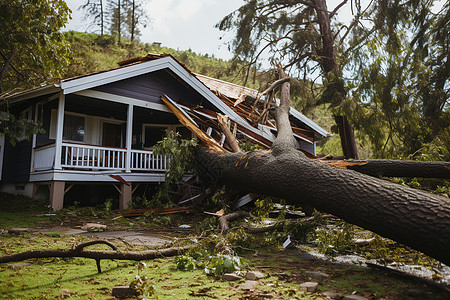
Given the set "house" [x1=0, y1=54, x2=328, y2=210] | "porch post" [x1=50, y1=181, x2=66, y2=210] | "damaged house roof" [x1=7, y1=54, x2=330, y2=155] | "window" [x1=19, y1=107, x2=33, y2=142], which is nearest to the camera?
"porch post" [x1=50, y1=181, x2=66, y2=210]

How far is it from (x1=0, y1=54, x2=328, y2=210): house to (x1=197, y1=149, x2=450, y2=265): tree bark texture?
4223mm

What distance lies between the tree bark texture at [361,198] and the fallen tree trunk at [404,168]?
0.99 metres

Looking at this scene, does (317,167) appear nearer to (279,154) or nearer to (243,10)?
(279,154)

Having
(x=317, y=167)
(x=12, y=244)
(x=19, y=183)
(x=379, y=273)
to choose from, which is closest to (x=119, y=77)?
(x=19, y=183)

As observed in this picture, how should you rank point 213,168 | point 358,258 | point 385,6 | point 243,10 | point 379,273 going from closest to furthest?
point 379,273
point 358,258
point 213,168
point 385,6
point 243,10

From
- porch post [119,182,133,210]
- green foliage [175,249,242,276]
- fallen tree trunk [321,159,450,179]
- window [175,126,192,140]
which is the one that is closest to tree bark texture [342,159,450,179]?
fallen tree trunk [321,159,450,179]

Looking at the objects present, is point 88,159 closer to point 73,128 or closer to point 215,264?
point 73,128

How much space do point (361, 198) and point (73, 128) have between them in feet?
37.7

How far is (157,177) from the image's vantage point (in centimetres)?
1085

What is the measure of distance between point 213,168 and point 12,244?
4.28 metres

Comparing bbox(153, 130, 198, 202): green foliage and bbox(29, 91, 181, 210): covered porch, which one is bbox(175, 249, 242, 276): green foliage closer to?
bbox(153, 130, 198, 202): green foliage

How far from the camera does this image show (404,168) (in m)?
4.88

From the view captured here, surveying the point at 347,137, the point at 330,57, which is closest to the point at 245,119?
the point at 347,137

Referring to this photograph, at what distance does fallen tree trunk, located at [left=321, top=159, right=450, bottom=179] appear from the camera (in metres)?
4.75
